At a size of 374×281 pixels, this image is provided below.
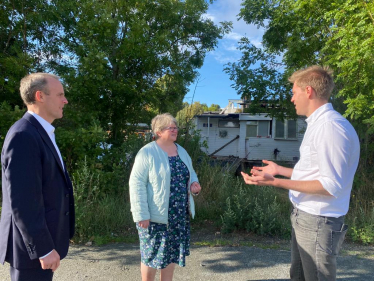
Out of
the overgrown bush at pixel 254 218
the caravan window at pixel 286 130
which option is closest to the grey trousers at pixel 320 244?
the overgrown bush at pixel 254 218

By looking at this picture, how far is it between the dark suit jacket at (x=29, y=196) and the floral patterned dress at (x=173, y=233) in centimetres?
104

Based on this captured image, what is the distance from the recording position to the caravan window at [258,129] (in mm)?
19828

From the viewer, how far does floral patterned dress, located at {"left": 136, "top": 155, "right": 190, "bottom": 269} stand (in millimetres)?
2752

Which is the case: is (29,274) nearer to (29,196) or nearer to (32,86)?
(29,196)

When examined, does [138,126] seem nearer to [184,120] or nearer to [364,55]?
[184,120]

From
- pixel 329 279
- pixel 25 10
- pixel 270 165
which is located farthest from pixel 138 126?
pixel 329 279

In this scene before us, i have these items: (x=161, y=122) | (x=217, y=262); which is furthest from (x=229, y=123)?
(x=161, y=122)

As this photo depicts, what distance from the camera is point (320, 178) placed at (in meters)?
1.82

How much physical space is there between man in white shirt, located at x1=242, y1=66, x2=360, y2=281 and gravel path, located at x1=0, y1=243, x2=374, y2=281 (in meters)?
1.65

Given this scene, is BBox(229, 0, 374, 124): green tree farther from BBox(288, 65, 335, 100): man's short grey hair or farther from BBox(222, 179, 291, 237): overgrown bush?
BBox(288, 65, 335, 100): man's short grey hair

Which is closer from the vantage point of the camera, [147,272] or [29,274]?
[29,274]

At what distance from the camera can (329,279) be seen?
1.92 m

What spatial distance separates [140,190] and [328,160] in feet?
5.51

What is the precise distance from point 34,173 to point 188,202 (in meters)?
1.67
